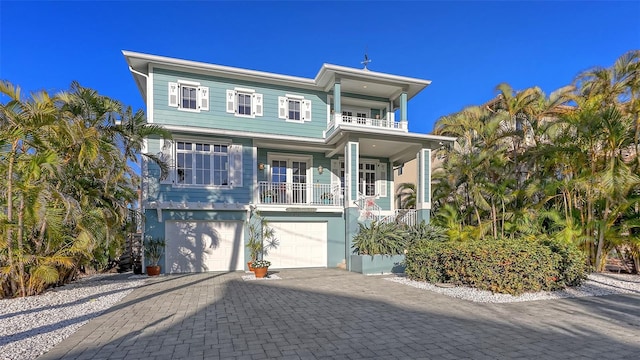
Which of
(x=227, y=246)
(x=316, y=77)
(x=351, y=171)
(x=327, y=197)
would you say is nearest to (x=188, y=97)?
(x=316, y=77)

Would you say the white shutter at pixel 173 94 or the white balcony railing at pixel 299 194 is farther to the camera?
the white balcony railing at pixel 299 194

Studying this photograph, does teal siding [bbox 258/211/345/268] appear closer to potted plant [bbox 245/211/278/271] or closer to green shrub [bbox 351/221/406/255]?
potted plant [bbox 245/211/278/271]

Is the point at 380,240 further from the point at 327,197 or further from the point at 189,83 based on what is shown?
the point at 189,83

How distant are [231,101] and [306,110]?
10.4 ft

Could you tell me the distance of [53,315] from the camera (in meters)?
6.38

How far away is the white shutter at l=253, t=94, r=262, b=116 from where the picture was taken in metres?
14.4

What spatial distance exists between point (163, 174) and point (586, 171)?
13.7 meters

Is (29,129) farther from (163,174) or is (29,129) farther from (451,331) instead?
(451,331)

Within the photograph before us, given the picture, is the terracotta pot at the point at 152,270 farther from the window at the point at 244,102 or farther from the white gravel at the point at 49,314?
the window at the point at 244,102

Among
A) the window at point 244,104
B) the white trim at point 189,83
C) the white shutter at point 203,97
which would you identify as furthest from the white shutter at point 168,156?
the window at point 244,104

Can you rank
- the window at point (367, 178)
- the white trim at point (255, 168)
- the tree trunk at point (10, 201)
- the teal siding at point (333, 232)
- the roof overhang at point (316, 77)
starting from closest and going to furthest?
the tree trunk at point (10, 201) < the roof overhang at point (316, 77) < the white trim at point (255, 168) < the teal siding at point (333, 232) < the window at point (367, 178)

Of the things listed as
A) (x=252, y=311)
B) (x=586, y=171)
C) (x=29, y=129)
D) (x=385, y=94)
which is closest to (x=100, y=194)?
(x=29, y=129)

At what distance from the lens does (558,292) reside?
809 centimetres

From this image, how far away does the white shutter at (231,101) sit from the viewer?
46.1ft
